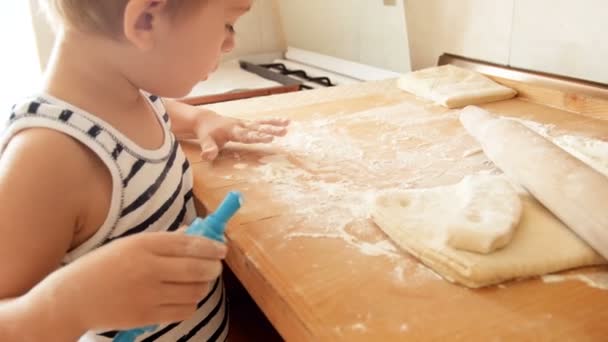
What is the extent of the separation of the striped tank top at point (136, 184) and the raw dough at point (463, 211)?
26cm

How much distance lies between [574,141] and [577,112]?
210mm

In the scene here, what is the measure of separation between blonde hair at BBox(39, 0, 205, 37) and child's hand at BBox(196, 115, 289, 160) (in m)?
0.28

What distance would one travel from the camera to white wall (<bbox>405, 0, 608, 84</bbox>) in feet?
3.22

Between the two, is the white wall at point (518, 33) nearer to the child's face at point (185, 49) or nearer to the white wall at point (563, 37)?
the white wall at point (563, 37)

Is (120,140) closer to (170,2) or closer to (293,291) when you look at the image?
(170,2)

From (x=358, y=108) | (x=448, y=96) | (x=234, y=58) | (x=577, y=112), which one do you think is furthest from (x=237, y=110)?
(x=234, y=58)

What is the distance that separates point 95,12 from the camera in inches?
21.2

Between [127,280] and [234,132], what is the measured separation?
43 cm

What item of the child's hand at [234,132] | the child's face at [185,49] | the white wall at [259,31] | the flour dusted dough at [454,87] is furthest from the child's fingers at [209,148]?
the white wall at [259,31]

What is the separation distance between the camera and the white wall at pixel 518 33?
0.98 meters

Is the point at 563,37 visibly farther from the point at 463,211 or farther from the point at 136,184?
the point at 136,184

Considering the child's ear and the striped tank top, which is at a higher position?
the child's ear

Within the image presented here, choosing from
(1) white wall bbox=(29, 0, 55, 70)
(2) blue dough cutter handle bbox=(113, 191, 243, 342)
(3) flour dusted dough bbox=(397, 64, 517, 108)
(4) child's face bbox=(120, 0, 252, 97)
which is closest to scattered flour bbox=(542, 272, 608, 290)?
(2) blue dough cutter handle bbox=(113, 191, 243, 342)

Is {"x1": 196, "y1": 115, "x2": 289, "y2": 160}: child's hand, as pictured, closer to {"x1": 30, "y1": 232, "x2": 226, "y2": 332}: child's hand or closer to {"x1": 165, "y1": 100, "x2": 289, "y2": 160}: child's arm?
{"x1": 165, "y1": 100, "x2": 289, "y2": 160}: child's arm
